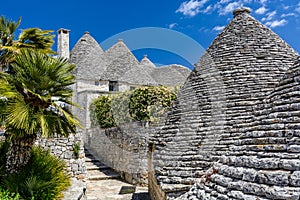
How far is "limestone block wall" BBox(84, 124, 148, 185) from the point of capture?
13.4 meters

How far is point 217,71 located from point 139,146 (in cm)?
693

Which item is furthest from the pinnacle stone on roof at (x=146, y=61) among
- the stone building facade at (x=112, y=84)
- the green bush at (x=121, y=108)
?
the green bush at (x=121, y=108)

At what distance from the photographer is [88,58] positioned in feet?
77.5

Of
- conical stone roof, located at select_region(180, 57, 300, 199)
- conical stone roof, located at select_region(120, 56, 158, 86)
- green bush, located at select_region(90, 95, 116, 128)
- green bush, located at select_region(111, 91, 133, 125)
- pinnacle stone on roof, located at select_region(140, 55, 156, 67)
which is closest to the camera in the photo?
conical stone roof, located at select_region(180, 57, 300, 199)

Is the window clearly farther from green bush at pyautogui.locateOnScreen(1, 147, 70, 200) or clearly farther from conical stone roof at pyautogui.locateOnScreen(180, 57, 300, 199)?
conical stone roof at pyautogui.locateOnScreen(180, 57, 300, 199)

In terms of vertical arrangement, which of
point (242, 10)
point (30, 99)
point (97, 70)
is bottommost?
point (30, 99)

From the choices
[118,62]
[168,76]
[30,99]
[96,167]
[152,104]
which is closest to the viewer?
[30,99]

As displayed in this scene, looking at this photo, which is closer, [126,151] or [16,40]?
[16,40]

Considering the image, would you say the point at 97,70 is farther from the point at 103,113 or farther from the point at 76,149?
the point at 76,149

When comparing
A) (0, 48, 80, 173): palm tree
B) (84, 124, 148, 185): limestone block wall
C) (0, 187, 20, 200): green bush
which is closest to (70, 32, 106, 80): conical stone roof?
(84, 124, 148, 185): limestone block wall

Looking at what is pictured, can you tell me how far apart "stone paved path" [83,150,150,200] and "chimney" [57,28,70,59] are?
8744mm

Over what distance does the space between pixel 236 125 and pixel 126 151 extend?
351 inches

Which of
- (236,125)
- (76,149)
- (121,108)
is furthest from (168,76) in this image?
(236,125)

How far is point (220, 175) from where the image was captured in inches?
138
